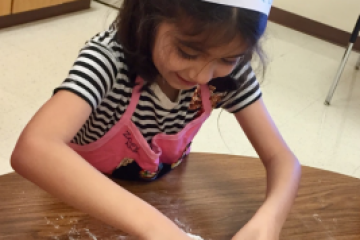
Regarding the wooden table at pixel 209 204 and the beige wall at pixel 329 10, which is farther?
the beige wall at pixel 329 10

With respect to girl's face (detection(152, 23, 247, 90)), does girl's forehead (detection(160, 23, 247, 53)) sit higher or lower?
higher

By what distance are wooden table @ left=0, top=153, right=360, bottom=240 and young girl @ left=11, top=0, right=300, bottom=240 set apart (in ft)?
0.11

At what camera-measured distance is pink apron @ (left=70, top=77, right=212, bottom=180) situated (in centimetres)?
76

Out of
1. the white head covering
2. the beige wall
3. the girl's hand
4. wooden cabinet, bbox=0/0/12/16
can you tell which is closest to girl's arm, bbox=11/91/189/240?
the girl's hand

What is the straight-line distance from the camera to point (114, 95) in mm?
726

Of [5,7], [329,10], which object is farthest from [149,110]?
[329,10]

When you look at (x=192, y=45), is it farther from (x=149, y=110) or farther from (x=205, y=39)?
(x=149, y=110)

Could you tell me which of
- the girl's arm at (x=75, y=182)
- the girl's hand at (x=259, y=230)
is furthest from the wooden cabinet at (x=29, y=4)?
the girl's hand at (x=259, y=230)

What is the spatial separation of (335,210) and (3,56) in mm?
1900

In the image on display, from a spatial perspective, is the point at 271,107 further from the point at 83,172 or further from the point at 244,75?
the point at 83,172

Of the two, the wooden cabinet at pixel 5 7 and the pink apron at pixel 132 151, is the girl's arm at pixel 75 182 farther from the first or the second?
the wooden cabinet at pixel 5 7

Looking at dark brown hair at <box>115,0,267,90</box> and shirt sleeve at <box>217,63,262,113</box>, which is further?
shirt sleeve at <box>217,63,262,113</box>

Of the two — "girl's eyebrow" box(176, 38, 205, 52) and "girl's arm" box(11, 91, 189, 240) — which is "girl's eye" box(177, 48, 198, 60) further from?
"girl's arm" box(11, 91, 189, 240)

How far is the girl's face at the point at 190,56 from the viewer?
59 centimetres
